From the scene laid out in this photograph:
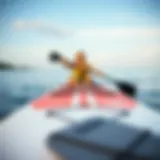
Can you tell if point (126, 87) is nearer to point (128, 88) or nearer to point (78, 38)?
point (128, 88)

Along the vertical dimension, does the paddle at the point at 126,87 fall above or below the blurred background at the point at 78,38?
below

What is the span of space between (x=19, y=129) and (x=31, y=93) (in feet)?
Result: 0.54

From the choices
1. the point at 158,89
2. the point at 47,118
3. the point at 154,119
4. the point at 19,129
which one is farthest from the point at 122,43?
the point at 19,129

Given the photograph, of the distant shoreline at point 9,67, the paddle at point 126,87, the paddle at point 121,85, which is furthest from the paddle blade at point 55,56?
the paddle at point 126,87

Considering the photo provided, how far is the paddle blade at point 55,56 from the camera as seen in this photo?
1206 mm

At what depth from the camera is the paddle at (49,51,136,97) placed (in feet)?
3.95

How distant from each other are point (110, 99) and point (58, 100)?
0.23 metres

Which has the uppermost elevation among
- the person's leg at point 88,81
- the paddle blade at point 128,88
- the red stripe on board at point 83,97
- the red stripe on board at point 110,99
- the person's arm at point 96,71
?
the person's arm at point 96,71

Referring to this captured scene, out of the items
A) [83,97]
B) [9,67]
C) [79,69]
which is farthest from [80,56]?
[9,67]

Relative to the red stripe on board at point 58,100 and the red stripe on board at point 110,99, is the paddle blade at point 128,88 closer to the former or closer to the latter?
the red stripe on board at point 110,99

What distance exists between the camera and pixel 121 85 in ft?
3.96

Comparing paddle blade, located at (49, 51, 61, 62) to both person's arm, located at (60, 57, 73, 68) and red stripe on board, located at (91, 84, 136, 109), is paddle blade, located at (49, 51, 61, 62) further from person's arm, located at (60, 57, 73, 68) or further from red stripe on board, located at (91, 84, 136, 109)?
red stripe on board, located at (91, 84, 136, 109)

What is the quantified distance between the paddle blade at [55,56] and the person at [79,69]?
2 cm

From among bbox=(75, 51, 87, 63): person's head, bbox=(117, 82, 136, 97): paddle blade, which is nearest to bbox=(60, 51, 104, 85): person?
bbox=(75, 51, 87, 63): person's head
